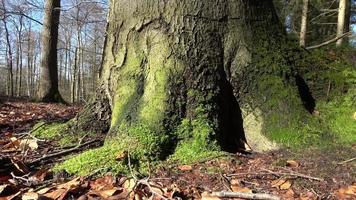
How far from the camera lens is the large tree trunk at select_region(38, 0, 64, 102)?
41.6 feet

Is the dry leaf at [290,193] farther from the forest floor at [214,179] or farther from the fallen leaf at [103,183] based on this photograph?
the fallen leaf at [103,183]

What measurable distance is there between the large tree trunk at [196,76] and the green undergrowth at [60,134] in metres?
0.52

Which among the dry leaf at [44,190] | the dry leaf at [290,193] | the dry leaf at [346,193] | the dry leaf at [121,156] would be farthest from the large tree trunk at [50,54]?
the dry leaf at [346,193]

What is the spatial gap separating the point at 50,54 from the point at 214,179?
11388 mm

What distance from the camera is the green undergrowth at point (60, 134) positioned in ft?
12.4

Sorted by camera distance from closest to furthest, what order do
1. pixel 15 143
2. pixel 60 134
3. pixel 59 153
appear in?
pixel 59 153
pixel 15 143
pixel 60 134

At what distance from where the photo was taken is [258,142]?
3.47 meters

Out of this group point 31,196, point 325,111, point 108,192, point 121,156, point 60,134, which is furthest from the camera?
point 60,134

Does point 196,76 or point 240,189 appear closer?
point 240,189

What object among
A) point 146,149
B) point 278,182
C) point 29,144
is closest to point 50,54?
point 29,144

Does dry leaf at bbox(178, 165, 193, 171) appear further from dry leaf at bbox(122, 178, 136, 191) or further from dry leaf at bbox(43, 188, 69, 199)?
dry leaf at bbox(43, 188, 69, 199)

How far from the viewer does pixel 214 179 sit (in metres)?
2.69

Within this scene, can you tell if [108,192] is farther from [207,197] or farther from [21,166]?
[21,166]

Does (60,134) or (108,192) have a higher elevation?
(60,134)
